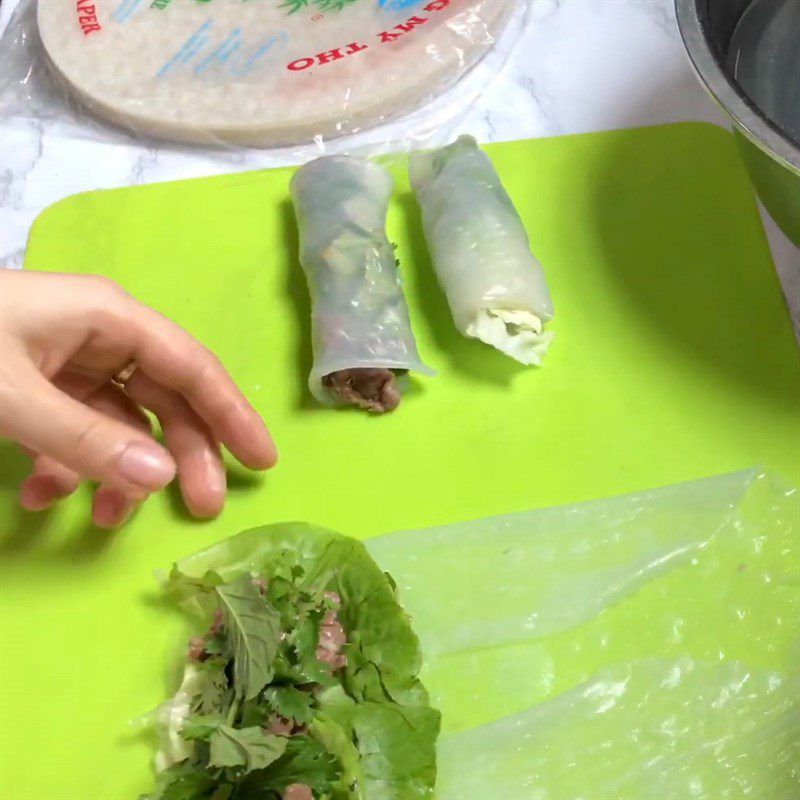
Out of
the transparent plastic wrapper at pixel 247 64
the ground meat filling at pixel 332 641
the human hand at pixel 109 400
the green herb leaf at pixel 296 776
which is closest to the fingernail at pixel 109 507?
the human hand at pixel 109 400

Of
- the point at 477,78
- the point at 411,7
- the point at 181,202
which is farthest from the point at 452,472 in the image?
the point at 411,7

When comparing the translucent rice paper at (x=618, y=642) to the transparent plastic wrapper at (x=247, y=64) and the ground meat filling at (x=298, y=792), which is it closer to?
the ground meat filling at (x=298, y=792)

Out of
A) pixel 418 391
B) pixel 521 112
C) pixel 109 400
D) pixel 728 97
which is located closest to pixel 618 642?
pixel 418 391

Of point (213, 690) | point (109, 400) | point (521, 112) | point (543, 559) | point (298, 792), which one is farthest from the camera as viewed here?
point (521, 112)

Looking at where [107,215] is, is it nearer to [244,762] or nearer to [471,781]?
[244,762]

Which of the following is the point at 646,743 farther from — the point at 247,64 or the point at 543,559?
the point at 247,64

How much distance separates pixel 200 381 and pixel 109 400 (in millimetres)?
225

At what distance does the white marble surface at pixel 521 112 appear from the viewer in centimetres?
191

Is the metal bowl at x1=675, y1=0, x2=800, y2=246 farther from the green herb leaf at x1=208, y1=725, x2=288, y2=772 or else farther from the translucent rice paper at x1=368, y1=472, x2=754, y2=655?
the green herb leaf at x1=208, y1=725, x2=288, y2=772

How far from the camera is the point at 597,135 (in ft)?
6.12

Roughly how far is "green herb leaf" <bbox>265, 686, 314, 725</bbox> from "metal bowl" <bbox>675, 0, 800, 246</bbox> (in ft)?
3.29

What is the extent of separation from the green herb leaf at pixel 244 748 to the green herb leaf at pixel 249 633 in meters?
0.05

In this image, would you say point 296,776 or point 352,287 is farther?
point 352,287

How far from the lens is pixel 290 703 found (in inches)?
46.1
